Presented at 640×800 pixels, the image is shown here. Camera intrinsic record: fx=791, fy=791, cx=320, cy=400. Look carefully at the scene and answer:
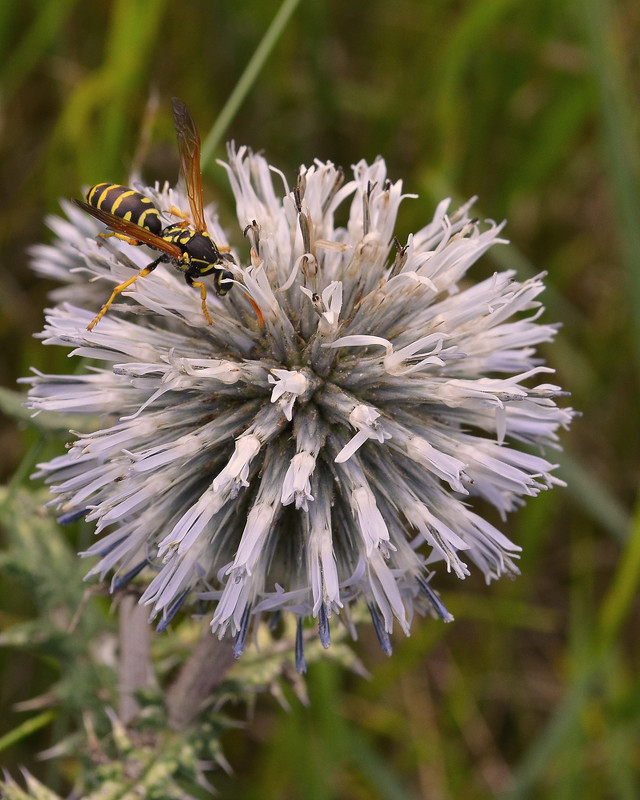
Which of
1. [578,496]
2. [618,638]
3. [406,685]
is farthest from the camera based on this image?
[618,638]

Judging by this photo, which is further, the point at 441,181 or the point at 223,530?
the point at 441,181

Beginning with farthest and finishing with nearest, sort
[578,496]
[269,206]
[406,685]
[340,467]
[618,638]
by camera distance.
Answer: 1. [618,638]
2. [406,685]
3. [578,496]
4. [269,206]
5. [340,467]

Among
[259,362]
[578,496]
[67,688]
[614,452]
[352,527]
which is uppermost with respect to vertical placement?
[614,452]

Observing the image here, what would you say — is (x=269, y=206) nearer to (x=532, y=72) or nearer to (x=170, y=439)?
(x=170, y=439)

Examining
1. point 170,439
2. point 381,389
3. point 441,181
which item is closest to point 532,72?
point 441,181

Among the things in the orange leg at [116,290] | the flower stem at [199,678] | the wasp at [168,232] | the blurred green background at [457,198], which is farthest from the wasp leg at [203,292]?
the blurred green background at [457,198]

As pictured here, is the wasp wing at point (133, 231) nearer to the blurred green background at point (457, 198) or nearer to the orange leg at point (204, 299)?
the orange leg at point (204, 299)

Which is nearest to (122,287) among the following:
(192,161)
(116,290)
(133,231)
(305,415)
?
(116,290)

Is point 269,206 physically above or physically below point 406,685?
above
